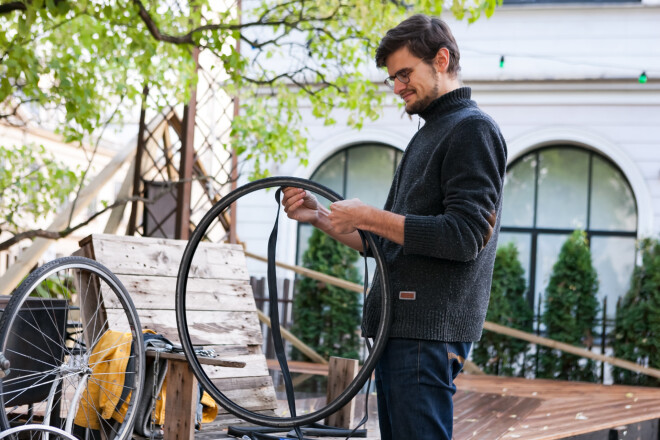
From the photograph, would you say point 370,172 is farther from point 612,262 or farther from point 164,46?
point 164,46

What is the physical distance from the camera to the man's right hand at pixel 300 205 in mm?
2182

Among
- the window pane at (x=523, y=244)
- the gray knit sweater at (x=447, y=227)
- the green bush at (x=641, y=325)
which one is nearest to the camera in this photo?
the gray knit sweater at (x=447, y=227)

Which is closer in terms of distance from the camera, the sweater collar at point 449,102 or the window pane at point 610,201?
the sweater collar at point 449,102

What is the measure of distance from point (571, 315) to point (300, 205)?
254 inches

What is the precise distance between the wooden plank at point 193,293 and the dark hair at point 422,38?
79.0 inches

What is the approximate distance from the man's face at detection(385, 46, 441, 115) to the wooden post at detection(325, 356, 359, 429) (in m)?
1.81

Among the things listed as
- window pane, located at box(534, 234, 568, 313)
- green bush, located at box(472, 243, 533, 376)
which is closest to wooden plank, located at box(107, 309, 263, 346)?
green bush, located at box(472, 243, 533, 376)

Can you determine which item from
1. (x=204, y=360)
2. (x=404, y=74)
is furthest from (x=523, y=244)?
(x=404, y=74)

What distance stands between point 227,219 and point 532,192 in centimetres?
462

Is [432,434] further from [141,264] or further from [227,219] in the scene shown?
[227,219]

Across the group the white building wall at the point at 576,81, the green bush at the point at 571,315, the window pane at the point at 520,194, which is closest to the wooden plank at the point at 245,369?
the green bush at the point at 571,315

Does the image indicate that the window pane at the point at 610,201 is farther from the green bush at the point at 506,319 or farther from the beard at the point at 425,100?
the beard at the point at 425,100

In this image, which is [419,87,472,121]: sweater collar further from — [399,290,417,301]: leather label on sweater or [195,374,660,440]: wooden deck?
[195,374,660,440]: wooden deck

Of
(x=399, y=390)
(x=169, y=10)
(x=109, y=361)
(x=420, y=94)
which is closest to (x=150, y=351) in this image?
(x=109, y=361)
